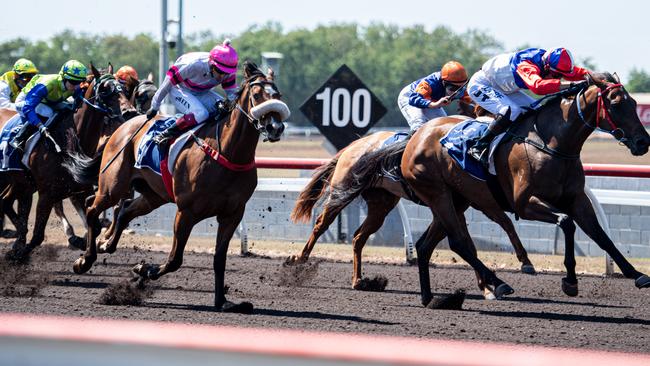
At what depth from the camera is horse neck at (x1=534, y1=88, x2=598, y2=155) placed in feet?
21.9

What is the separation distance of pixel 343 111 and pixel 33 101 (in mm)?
3890

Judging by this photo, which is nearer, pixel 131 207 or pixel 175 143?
pixel 175 143

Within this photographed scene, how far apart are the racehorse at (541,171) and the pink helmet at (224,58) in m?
1.52

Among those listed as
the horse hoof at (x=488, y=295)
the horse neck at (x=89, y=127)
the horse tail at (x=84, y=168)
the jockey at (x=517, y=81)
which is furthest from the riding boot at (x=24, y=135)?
the horse hoof at (x=488, y=295)

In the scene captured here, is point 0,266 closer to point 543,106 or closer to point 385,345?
point 543,106

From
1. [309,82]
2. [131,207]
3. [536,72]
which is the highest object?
[536,72]

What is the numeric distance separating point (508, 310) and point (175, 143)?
8.20 feet

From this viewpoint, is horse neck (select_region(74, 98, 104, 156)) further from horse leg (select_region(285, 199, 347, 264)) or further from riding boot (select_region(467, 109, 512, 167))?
riding boot (select_region(467, 109, 512, 167))

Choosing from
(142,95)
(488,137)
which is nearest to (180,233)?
(488,137)

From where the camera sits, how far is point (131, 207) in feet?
26.2

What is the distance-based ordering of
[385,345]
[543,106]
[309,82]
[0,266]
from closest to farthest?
[385,345]
[543,106]
[0,266]
[309,82]

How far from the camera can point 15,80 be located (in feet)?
36.2

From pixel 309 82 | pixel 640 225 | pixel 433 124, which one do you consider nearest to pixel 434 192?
pixel 433 124

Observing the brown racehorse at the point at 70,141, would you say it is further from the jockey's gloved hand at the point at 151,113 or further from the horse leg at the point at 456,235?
the horse leg at the point at 456,235
